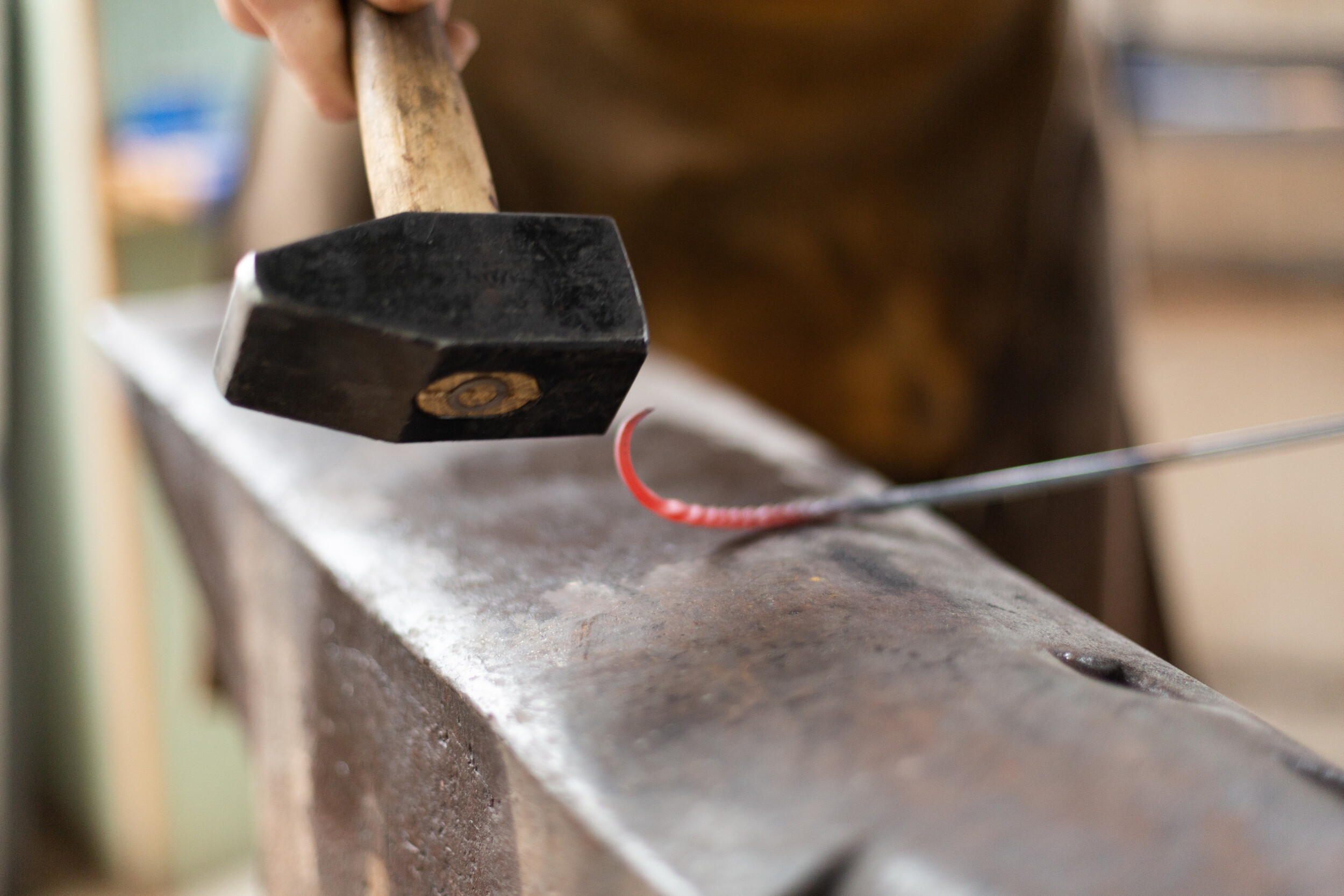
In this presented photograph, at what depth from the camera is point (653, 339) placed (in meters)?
1.63

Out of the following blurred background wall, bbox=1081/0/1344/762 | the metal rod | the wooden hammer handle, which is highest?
the wooden hammer handle

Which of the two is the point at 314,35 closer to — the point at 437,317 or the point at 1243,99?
the point at 437,317

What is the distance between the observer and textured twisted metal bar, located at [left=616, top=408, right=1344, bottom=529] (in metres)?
0.65

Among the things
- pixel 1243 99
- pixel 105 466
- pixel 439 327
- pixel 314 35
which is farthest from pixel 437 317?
pixel 1243 99

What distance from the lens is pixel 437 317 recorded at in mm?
451

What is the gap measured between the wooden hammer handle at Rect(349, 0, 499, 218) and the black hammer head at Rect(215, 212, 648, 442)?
0.05m

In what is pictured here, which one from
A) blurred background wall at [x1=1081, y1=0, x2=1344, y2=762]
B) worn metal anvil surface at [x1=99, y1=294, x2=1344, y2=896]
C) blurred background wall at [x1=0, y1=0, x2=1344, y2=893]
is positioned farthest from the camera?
blurred background wall at [x1=1081, y1=0, x2=1344, y2=762]

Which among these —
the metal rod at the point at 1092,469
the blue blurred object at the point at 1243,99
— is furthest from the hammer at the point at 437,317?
the blue blurred object at the point at 1243,99

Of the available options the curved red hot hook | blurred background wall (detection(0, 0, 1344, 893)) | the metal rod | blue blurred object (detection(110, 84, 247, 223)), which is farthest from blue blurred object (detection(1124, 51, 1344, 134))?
the curved red hot hook

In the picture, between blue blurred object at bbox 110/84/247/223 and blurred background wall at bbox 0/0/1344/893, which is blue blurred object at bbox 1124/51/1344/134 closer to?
blurred background wall at bbox 0/0/1344/893

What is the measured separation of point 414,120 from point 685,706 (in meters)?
0.34

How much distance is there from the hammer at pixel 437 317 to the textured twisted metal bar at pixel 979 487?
0.14 metres

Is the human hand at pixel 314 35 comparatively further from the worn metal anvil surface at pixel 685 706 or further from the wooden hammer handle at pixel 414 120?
the worn metal anvil surface at pixel 685 706

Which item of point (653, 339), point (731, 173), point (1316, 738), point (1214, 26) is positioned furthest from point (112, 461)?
point (1214, 26)
